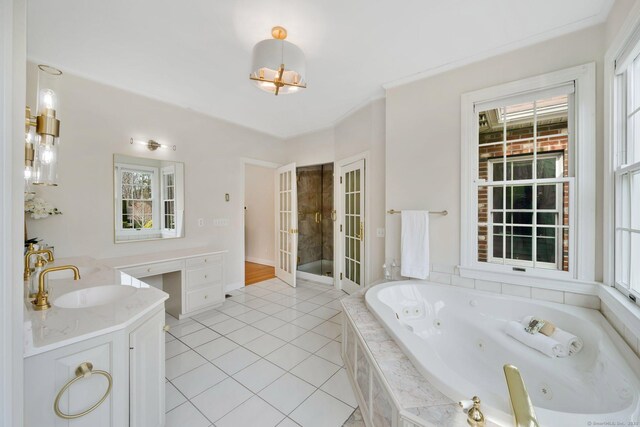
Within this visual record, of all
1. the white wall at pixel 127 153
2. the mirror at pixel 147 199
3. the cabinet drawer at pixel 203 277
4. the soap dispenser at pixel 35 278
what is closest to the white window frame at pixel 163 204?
the mirror at pixel 147 199

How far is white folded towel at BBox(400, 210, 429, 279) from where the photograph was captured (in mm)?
2420

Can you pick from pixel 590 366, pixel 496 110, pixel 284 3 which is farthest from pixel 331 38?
pixel 590 366

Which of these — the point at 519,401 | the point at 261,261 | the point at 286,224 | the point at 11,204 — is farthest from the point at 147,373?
the point at 261,261

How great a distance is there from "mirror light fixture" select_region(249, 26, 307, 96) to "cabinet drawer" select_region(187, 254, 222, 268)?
7.07 ft

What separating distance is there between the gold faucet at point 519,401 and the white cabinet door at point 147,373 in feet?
4.92

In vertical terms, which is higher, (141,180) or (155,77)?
(155,77)

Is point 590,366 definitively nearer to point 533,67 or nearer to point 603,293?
point 603,293

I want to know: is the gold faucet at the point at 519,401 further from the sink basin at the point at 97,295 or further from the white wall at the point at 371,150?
the white wall at the point at 371,150

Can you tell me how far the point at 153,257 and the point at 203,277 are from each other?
1.93 feet

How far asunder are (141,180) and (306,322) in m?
2.54

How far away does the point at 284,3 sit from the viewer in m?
1.63

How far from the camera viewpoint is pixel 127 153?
2.83m

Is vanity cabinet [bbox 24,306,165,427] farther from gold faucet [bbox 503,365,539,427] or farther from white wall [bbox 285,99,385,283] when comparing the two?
white wall [bbox 285,99,385,283]

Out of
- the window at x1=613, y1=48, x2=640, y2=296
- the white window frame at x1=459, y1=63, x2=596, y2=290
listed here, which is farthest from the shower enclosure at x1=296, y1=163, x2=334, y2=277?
the window at x1=613, y1=48, x2=640, y2=296
